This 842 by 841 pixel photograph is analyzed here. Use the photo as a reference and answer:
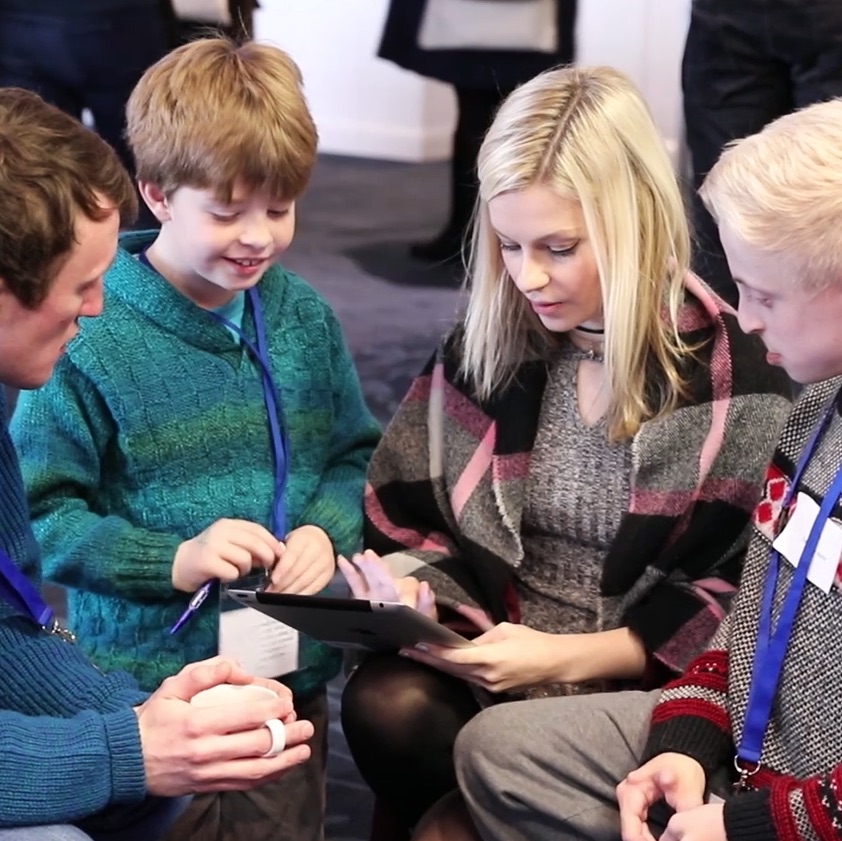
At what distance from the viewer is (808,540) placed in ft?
4.79

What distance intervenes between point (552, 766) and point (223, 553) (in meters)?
0.46

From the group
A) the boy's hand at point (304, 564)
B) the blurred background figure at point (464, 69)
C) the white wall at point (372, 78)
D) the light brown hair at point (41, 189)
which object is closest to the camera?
the light brown hair at point (41, 189)

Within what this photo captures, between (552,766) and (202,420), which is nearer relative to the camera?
(552,766)

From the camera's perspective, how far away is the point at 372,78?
6.46 metres

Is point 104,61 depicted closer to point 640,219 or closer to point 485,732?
point 640,219

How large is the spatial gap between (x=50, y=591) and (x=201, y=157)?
51.1 inches

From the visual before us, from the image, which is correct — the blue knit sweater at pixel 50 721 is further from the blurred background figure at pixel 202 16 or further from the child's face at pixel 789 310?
the blurred background figure at pixel 202 16

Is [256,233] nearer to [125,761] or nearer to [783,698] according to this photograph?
[125,761]

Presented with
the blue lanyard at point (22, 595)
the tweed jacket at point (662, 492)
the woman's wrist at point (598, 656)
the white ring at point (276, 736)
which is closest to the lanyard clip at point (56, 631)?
→ the blue lanyard at point (22, 595)

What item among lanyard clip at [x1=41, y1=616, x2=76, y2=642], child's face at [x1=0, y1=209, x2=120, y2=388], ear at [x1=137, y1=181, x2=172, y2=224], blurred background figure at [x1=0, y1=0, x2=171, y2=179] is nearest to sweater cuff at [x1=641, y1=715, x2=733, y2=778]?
lanyard clip at [x1=41, y1=616, x2=76, y2=642]

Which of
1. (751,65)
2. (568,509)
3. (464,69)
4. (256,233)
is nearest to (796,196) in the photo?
(568,509)

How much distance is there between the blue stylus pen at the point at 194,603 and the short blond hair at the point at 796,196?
760 millimetres

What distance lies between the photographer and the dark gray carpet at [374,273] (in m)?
3.58

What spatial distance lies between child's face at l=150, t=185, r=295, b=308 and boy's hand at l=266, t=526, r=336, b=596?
321mm
